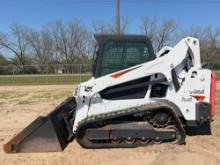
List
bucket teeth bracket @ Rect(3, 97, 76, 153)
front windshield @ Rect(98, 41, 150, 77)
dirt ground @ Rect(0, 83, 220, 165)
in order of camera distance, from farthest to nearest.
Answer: front windshield @ Rect(98, 41, 150, 77), bucket teeth bracket @ Rect(3, 97, 76, 153), dirt ground @ Rect(0, 83, 220, 165)

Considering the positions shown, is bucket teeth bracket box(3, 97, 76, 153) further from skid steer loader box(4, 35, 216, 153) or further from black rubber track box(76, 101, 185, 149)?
black rubber track box(76, 101, 185, 149)

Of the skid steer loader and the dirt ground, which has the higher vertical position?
the skid steer loader

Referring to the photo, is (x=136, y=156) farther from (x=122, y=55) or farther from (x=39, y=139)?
(x=122, y=55)

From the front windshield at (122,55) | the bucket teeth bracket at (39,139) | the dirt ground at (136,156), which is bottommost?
the dirt ground at (136,156)

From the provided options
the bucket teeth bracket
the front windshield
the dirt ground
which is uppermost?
the front windshield

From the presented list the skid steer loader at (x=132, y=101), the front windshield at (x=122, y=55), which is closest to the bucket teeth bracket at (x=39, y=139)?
the skid steer loader at (x=132, y=101)

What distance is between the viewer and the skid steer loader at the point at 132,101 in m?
6.04

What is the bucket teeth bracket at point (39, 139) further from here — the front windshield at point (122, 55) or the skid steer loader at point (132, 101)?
the front windshield at point (122, 55)

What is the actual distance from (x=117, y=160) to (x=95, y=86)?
1.47 metres

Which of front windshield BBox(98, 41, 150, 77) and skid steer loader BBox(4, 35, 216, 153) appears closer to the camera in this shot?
skid steer loader BBox(4, 35, 216, 153)

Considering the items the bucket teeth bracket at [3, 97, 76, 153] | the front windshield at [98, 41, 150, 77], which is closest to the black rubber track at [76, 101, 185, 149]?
the bucket teeth bracket at [3, 97, 76, 153]

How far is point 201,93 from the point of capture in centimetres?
637

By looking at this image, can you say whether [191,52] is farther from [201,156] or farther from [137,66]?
[201,156]

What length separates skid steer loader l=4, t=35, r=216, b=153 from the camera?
19.8ft
